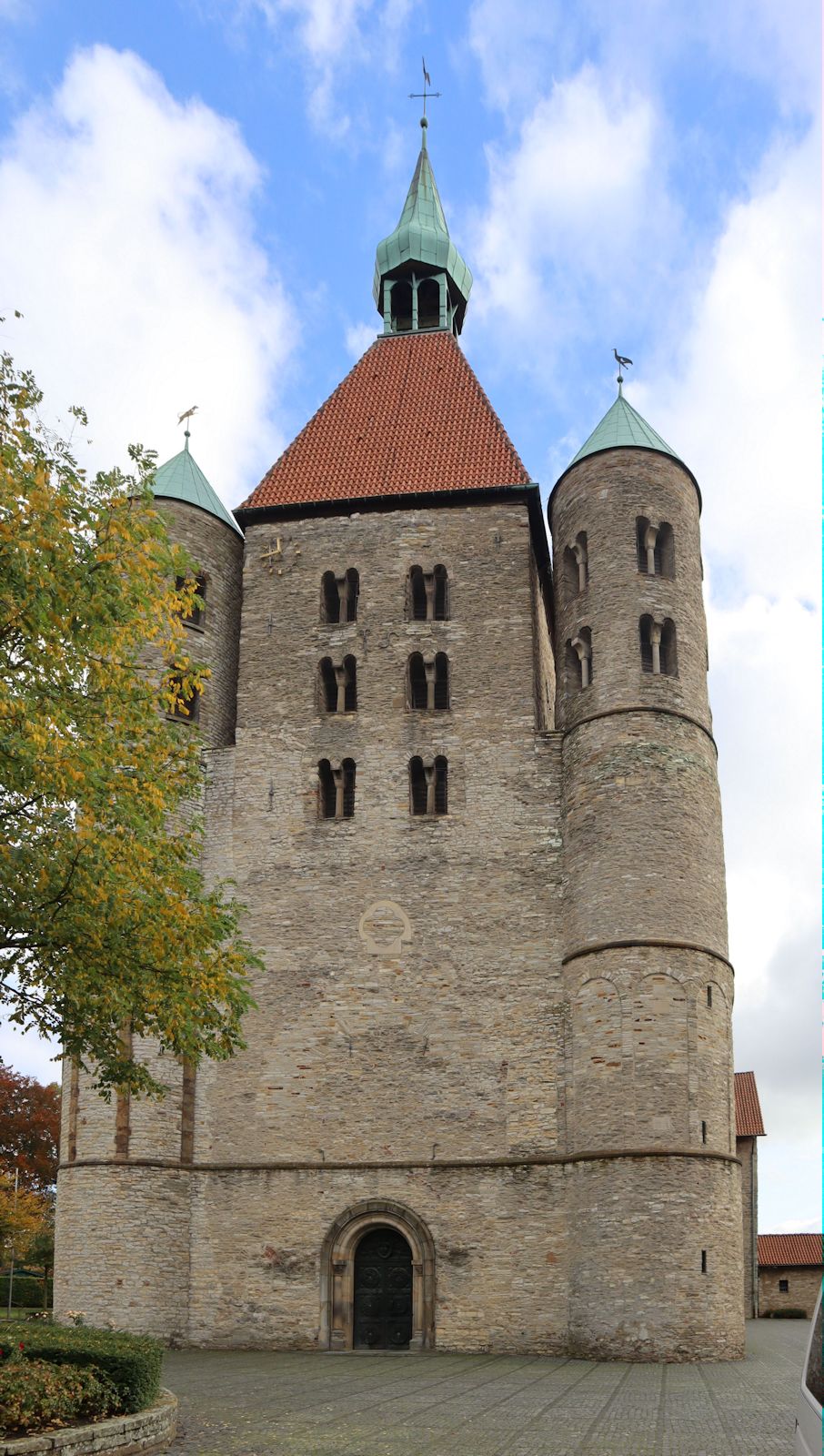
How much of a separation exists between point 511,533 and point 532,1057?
1188cm

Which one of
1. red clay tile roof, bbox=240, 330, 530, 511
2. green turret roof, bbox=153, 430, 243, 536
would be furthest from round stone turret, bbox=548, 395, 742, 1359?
green turret roof, bbox=153, 430, 243, 536

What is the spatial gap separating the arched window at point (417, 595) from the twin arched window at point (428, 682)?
1.11 m

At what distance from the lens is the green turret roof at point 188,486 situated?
32.0 m

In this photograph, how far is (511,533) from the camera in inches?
1202

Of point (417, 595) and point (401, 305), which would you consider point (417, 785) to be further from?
point (401, 305)

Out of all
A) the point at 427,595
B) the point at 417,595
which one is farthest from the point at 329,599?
the point at 427,595

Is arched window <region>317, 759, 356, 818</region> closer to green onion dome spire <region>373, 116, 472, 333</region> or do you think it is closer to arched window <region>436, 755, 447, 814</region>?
arched window <region>436, 755, 447, 814</region>

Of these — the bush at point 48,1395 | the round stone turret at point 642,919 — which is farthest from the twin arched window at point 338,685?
the bush at point 48,1395

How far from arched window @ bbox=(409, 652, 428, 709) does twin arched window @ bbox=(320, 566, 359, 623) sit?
6.00ft

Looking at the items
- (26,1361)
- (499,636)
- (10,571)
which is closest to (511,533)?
(499,636)

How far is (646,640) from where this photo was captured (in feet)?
91.9

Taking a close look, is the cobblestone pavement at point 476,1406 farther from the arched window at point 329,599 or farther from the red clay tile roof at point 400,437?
the red clay tile roof at point 400,437

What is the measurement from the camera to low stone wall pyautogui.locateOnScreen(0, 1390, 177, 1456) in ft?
33.2

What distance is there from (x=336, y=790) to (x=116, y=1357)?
688 inches
